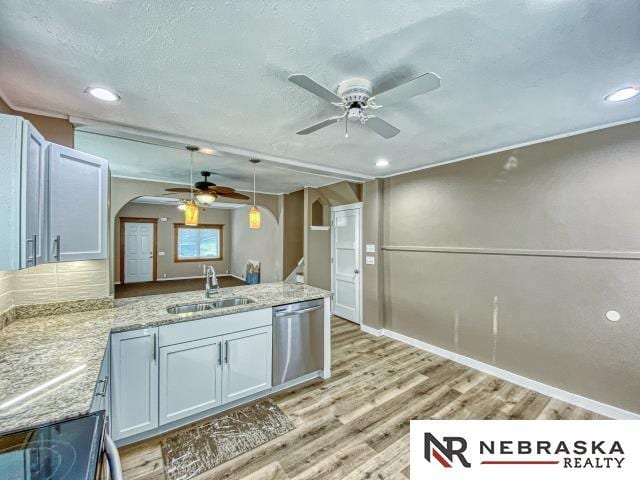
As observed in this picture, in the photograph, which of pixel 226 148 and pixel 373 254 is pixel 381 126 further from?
pixel 373 254

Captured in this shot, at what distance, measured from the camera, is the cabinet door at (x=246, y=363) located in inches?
93.2

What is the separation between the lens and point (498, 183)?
301 centimetres

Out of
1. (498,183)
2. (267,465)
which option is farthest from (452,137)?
(267,465)

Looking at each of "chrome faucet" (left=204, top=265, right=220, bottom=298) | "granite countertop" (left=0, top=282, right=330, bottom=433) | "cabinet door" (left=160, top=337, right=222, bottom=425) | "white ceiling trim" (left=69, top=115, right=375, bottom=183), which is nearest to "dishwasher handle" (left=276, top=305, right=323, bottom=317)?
"granite countertop" (left=0, top=282, right=330, bottom=433)

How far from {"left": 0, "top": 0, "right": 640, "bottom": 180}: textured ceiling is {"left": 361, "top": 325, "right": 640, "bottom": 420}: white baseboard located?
2398 millimetres

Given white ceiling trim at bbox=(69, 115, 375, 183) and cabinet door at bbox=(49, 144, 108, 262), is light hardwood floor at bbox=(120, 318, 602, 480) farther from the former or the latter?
white ceiling trim at bbox=(69, 115, 375, 183)

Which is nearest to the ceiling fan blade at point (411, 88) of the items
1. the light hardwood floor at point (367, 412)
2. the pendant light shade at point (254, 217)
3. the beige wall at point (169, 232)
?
the pendant light shade at point (254, 217)

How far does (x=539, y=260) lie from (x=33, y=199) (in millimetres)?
3893

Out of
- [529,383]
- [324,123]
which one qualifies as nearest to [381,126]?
[324,123]

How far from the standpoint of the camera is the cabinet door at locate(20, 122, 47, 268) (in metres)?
1.30

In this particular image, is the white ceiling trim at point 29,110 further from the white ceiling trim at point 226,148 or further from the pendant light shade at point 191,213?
the pendant light shade at point 191,213

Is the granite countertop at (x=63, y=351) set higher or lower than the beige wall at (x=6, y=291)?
lower

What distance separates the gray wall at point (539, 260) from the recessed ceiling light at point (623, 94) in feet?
1.89

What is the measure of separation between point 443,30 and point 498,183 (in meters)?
2.24
